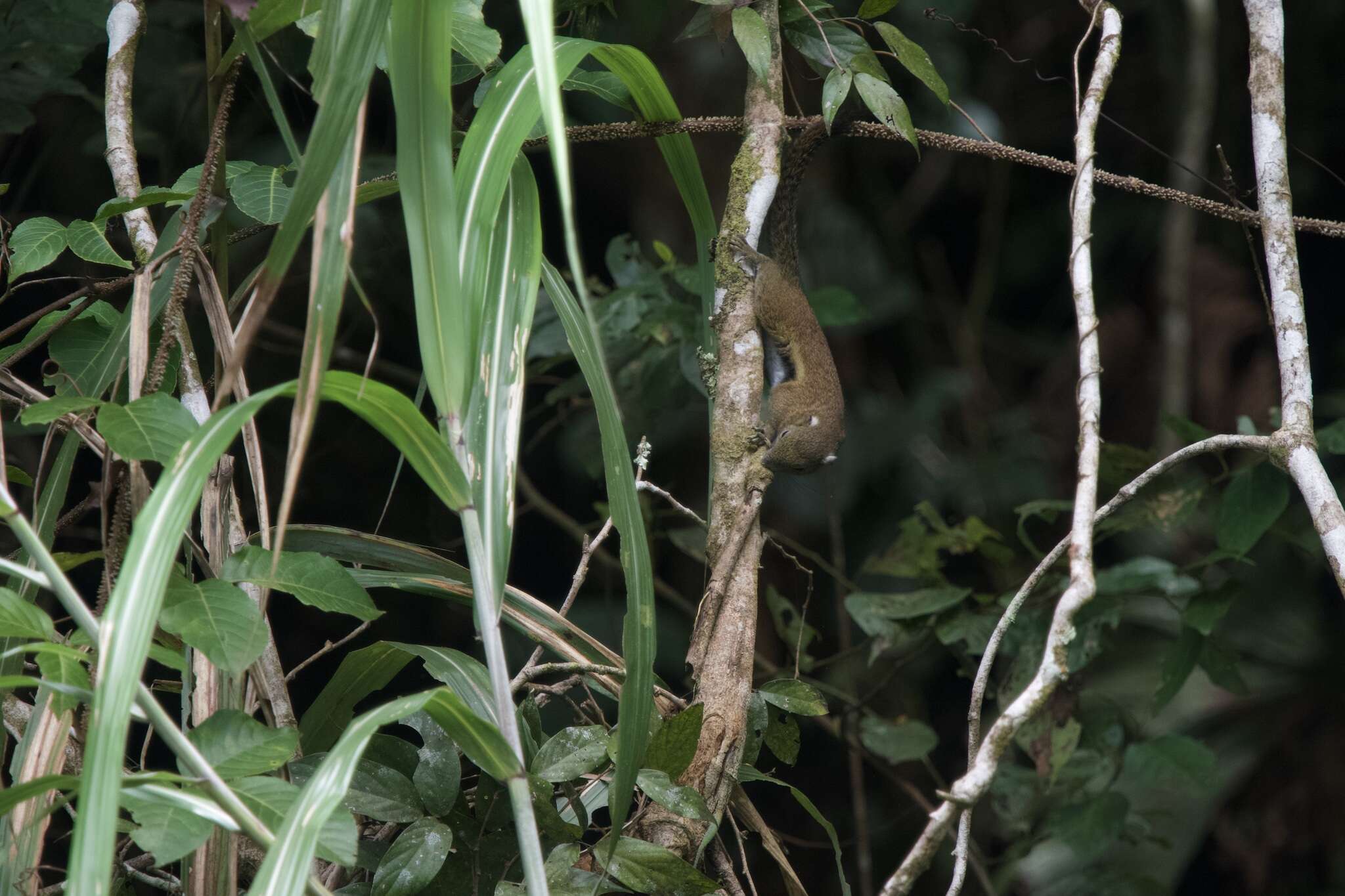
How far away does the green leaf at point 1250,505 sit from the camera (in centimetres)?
205

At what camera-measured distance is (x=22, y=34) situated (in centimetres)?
219

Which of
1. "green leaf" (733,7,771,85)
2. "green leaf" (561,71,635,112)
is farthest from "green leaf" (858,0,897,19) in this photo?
"green leaf" (561,71,635,112)

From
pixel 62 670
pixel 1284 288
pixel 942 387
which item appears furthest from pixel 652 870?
pixel 942 387

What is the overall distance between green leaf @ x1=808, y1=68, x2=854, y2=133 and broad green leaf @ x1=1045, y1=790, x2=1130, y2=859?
1.77 meters

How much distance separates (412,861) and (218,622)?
0.35 m

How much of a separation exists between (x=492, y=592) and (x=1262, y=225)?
4.04ft

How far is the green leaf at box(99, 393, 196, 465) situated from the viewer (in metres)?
1.06

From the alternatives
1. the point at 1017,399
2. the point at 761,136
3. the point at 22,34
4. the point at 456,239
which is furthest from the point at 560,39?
the point at 1017,399

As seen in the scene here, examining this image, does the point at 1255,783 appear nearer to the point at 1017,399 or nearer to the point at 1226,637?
the point at 1226,637

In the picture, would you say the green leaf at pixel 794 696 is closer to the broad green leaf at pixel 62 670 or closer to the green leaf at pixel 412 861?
the green leaf at pixel 412 861

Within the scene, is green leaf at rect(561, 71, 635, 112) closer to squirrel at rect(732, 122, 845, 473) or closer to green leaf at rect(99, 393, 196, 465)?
squirrel at rect(732, 122, 845, 473)

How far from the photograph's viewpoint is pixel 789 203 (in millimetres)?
2350

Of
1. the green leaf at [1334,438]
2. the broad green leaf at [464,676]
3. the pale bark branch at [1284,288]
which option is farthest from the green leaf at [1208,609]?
the broad green leaf at [464,676]

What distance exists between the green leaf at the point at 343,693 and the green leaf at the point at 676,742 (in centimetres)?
33
